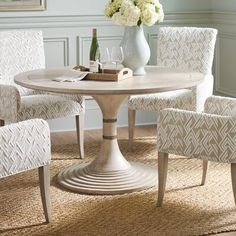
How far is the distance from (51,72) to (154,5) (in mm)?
A: 790

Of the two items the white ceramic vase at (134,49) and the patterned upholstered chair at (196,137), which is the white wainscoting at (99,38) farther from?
the patterned upholstered chair at (196,137)

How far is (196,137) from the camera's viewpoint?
3.18 m

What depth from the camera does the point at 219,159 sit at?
3127mm

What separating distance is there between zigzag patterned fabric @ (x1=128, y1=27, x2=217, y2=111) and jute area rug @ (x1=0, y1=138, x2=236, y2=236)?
0.50m

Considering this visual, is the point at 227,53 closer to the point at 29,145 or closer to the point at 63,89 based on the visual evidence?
the point at 63,89

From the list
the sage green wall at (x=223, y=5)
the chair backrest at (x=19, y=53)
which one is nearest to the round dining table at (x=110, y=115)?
the chair backrest at (x=19, y=53)

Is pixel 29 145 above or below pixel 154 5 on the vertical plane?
below

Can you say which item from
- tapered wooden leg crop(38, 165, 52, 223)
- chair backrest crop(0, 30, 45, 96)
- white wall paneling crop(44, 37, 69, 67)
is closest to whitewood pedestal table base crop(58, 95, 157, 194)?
tapered wooden leg crop(38, 165, 52, 223)

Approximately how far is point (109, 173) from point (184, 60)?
1270mm

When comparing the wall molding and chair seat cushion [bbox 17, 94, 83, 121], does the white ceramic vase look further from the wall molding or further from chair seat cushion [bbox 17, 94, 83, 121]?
the wall molding

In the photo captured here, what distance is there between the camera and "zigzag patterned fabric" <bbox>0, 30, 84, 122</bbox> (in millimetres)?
4035

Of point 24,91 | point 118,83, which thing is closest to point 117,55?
point 118,83

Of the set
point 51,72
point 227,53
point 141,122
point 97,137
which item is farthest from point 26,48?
point 227,53

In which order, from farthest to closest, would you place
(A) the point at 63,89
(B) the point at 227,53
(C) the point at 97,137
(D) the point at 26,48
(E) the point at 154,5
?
(B) the point at 227,53 < (C) the point at 97,137 < (D) the point at 26,48 < (E) the point at 154,5 < (A) the point at 63,89
